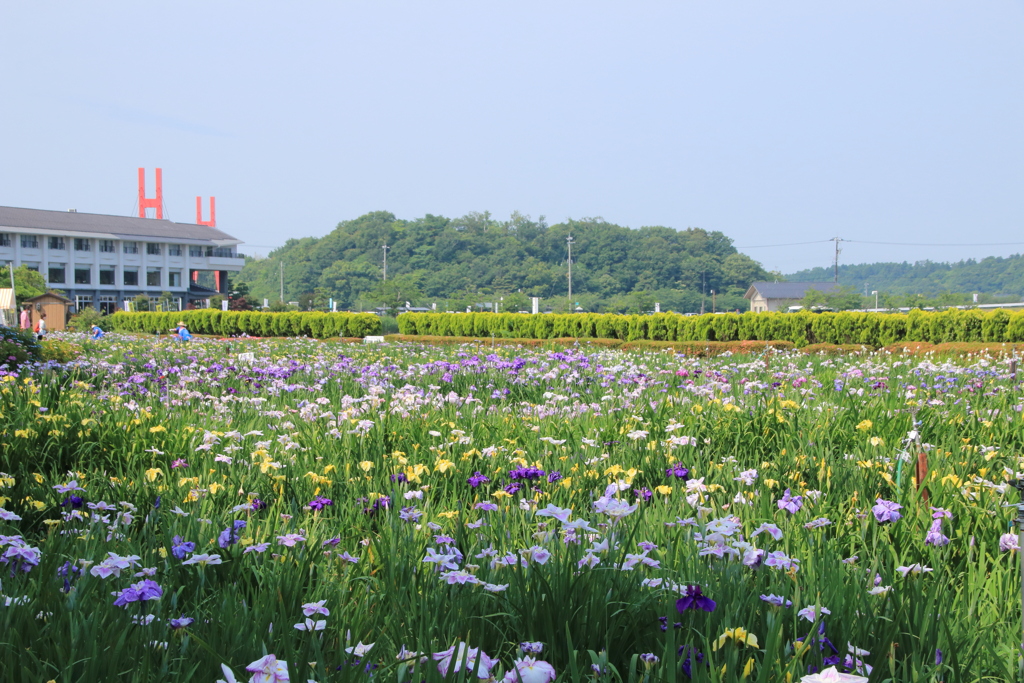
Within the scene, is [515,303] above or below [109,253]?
below

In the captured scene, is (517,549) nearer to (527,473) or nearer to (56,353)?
(527,473)

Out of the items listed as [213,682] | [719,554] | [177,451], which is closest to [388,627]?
[213,682]

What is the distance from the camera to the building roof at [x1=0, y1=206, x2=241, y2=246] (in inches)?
2364

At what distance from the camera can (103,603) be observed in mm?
2018

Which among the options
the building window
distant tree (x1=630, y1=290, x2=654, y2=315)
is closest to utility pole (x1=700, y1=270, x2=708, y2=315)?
distant tree (x1=630, y1=290, x2=654, y2=315)

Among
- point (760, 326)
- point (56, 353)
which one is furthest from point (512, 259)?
point (56, 353)

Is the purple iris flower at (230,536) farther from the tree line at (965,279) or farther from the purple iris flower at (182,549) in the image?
the tree line at (965,279)

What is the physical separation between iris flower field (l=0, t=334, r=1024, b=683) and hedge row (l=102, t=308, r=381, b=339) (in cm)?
2598

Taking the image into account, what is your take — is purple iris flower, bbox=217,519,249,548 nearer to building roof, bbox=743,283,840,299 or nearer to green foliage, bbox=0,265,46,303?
green foliage, bbox=0,265,46,303

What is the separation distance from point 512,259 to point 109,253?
4612 centimetres

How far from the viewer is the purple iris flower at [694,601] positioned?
1.72 m

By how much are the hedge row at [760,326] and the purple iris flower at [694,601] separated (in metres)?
17.5

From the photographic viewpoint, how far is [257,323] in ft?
116

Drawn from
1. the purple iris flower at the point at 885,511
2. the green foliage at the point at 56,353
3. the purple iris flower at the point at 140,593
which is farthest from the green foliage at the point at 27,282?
the purple iris flower at the point at 885,511
